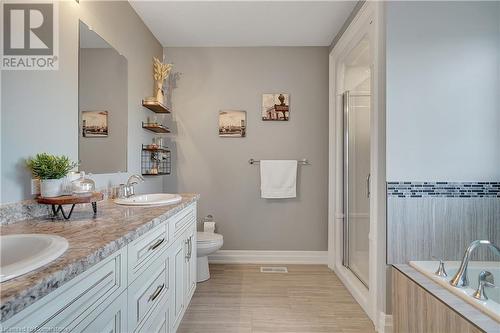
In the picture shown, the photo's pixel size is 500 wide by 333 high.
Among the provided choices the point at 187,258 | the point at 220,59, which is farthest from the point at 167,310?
the point at 220,59

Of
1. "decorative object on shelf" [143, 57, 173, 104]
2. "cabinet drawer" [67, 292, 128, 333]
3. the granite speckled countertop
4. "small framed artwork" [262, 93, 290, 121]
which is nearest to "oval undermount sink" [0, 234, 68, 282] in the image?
the granite speckled countertop

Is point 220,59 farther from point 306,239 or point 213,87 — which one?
point 306,239

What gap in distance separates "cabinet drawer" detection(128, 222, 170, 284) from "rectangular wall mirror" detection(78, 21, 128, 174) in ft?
2.29

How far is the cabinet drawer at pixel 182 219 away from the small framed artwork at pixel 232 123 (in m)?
1.14

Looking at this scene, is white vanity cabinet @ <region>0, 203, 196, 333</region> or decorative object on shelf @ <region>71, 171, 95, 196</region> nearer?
white vanity cabinet @ <region>0, 203, 196, 333</region>

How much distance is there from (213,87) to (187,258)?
6.20 ft

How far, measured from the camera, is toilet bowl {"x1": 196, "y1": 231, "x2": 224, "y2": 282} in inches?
93.4

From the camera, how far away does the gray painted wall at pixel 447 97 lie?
1.69 meters

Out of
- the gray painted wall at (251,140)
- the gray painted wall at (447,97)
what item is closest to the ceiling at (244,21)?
the gray painted wall at (251,140)

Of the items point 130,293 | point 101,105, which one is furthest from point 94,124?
point 130,293

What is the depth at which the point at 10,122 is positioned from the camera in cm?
113

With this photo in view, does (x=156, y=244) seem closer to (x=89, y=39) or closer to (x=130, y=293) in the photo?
(x=130, y=293)

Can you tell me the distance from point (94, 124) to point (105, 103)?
193 mm

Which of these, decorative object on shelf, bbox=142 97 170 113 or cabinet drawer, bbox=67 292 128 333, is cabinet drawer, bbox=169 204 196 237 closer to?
cabinet drawer, bbox=67 292 128 333
